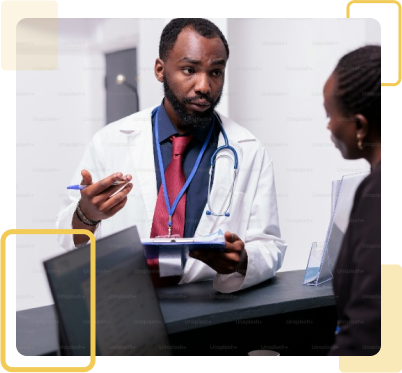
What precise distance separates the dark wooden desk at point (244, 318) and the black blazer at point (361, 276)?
27 centimetres

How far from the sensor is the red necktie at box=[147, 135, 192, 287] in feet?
4.76

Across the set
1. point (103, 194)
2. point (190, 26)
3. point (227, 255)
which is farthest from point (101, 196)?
point (190, 26)

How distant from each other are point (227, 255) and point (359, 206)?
14.6 inches

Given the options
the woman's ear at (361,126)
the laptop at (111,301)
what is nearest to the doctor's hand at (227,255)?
the laptop at (111,301)

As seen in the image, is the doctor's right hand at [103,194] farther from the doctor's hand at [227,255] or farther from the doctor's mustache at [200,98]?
the doctor's mustache at [200,98]

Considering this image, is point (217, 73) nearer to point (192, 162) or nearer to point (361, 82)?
point (192, 162)

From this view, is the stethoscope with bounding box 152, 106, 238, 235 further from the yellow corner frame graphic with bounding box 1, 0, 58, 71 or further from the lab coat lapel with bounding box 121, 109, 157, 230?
the yellow corner frame graphic with bounding box 1, 0, 58, 71

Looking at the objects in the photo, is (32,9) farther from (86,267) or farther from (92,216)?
(86,267)

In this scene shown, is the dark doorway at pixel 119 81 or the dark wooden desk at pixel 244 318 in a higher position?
the dark doorway at pixel 119 81

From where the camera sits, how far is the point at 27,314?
1.16 metres

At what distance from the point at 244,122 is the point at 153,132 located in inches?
24.5

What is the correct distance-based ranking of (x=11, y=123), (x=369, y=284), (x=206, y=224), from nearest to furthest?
(x=369, y=284) < (x=11, y=123) < (x=206, y=224)

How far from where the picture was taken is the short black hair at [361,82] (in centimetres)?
107

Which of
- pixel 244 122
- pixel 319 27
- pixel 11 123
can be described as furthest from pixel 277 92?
pixel 11 123
